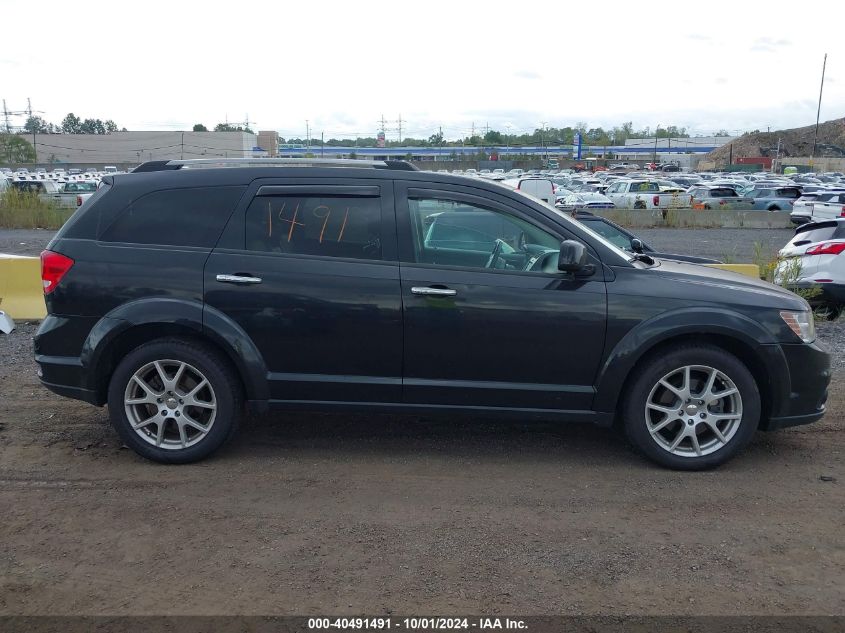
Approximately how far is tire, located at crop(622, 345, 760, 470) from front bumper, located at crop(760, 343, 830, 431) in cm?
17

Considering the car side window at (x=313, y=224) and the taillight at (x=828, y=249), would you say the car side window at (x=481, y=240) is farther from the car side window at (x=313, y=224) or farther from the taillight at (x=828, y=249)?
the taillight at (x=828, y=249)

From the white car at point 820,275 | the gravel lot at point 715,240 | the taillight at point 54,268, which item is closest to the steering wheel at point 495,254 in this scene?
the taillight at point 54,268

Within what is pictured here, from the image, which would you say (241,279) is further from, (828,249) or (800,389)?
(828,249)

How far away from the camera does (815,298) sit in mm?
10664

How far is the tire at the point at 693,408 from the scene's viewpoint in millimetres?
5203

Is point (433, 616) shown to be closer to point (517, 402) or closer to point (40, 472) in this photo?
point (517, 402)

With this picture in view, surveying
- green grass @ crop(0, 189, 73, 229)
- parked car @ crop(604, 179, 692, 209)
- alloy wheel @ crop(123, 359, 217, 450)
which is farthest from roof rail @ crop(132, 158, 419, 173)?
parked car @ crop(604, 179, 692, 209)

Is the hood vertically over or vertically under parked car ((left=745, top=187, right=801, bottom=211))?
over

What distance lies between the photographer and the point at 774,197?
126 feet

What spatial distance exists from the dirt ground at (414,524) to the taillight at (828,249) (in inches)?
209

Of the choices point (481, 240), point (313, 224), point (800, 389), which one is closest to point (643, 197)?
point (800, 389)

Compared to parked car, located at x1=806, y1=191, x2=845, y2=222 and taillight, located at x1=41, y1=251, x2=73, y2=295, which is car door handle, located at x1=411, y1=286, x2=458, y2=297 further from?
parked car, located at x1=806, y1=191, x2=845, y2=222

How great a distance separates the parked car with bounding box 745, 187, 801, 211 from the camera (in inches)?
1457

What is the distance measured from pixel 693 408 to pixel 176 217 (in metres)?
3.66
